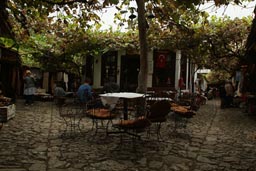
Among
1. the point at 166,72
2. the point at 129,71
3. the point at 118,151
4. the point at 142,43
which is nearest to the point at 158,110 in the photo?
the point at 118,151

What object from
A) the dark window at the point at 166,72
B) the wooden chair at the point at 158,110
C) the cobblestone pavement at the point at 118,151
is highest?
the dark window at the point at 166,72

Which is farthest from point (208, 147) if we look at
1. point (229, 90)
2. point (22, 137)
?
point (229, 90)

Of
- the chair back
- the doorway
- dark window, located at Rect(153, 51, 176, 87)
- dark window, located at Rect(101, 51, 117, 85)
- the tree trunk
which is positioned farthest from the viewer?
dark window, located at Rect(101, 51, 117, 85)

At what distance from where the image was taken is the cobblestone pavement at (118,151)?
→ 5383mm

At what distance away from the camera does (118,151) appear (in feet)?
20.9

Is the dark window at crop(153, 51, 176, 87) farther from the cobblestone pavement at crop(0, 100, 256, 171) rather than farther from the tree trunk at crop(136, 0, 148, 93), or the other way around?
the cobblestone pavement at crop(0, 100, 256, 171)

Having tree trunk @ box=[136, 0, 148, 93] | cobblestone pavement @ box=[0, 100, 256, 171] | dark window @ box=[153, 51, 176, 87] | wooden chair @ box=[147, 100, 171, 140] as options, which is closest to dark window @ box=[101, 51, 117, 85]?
dark window @ box=[153, 51, 176, 87]

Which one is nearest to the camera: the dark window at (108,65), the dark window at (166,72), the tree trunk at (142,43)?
the tree trunk at (142,43)

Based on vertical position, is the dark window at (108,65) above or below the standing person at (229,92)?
above

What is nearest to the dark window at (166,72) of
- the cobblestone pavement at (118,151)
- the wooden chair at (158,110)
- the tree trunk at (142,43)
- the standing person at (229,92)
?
the standing person at (229,92)

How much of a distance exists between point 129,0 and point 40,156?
6.53 meters

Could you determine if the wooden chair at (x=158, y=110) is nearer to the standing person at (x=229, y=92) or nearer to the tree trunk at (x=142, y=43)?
the tree trunk at (x=142, y=43)

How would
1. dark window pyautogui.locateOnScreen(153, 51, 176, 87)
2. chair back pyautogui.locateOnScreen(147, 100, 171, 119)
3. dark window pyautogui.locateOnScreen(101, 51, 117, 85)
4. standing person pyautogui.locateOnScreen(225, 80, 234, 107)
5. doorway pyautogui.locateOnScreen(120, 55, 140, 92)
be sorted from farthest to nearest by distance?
1. dark window pyautogui.locateOnScreen(101, 51, 117, 85)
2. doorway pyautogui.locateOnScreen(120, 55, 140, 92)
3. dark window pyautogui.locateOnScreen(153, 51, 176, 87)
4. standing person pyautogui.locateOnScreen(225, 80, 234, 107)
5. chair back pyautogui.locateOnScreen(147, 100, 171, 119)

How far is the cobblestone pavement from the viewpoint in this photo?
212 inches
